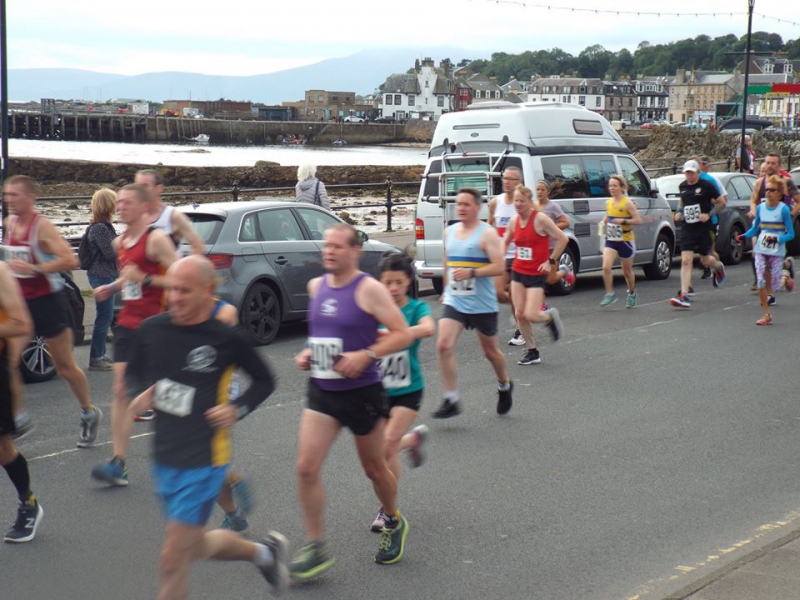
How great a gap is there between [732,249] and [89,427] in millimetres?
15663

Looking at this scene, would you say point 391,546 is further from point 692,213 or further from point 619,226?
point 692,213

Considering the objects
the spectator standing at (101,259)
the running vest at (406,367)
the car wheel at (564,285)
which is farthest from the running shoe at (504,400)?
the car wheel at (564,285)

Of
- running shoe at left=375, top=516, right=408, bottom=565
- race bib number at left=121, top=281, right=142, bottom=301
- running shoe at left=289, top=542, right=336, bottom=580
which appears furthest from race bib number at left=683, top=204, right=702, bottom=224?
running shoe at left=289, top=542, right=336, bottom=580

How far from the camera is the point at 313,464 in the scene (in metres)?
4.94

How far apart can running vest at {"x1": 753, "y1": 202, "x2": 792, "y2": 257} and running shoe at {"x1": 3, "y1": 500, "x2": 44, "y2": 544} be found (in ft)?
33.3

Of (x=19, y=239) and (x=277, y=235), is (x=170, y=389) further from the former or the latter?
(x=277, y=235)

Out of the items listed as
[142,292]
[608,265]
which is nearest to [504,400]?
[142,292]

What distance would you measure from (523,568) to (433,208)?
1039cm

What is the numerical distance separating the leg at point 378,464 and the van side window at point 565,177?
34.4 feet

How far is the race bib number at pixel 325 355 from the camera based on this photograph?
5027 millimetres

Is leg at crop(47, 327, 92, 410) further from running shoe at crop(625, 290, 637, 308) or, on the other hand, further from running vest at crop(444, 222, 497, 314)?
running shoe at crop(625, 290, 637, 308)

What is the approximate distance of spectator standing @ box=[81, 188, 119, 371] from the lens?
1012 centimetres

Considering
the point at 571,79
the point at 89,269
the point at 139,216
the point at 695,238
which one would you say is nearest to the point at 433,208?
the point at 695,238

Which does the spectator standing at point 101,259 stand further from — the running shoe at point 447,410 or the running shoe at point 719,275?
the running shoe at point 719,275
